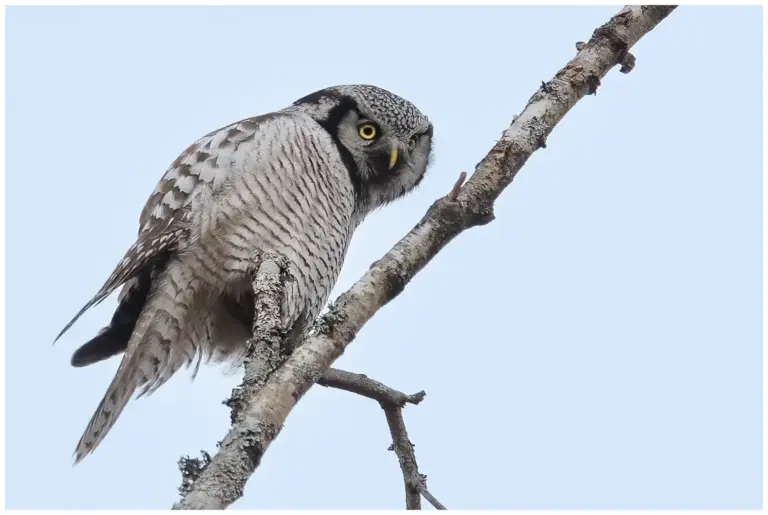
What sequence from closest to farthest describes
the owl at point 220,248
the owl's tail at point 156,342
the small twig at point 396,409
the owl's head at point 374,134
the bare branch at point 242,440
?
the bare branch at point 242,440 < the small twig at point 396,409 < the owl's tail at point 156,342 < the owl at point 220,248 < the owl's head at point 374,134

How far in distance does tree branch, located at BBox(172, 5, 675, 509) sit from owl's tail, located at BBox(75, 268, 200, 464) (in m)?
1.40

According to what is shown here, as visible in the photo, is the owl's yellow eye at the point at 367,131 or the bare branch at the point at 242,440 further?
the owl's yellow eye at the point at 367,131

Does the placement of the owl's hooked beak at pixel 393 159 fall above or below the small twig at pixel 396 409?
above

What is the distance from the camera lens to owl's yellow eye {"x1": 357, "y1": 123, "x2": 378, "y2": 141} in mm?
4489

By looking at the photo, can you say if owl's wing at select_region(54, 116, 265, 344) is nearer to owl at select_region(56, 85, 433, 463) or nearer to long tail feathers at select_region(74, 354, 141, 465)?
owl at select_region(56, 85, 433, 463)

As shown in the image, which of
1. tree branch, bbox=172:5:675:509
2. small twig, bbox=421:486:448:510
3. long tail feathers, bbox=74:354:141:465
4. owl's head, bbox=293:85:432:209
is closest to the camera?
tree branch, bbox=172:5:675:509

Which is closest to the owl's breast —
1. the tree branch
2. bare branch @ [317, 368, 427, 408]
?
bare branch @ [317, 368, 427, 408]

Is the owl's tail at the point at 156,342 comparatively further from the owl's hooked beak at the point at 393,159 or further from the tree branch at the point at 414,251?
the tree branch at the point at 414,251

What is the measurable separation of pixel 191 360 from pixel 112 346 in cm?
34

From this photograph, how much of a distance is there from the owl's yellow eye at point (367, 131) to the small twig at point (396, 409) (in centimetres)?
168

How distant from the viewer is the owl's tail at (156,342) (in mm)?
3535

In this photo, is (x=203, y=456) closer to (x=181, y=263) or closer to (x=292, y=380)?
(x=292, y=380)

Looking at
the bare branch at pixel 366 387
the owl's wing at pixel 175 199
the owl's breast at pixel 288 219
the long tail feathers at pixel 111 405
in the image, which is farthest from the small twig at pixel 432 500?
the owl's wing at pixel 175 199

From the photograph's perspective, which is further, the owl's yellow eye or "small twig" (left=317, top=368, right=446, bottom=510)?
the owl's yellow eye
